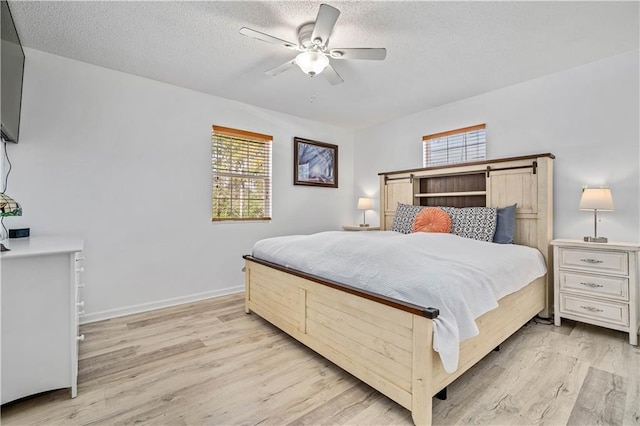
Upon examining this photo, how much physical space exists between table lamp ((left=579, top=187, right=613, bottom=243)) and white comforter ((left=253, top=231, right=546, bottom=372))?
0.55 metres

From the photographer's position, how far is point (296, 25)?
2232mm

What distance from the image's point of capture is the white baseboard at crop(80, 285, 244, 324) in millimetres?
2885

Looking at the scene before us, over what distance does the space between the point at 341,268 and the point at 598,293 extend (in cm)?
229

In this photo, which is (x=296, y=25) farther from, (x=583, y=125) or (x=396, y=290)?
(x=583, y=125)

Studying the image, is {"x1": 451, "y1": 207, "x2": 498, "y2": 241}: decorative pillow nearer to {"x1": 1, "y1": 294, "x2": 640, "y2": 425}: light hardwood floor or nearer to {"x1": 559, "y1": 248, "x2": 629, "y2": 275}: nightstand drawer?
{"x1": 559, "y1": 248, "x2": 629, "y2": 275}: nightstand drawer

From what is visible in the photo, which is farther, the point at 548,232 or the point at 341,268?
the point at 548,232

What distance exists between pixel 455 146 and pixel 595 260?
1.99 meters

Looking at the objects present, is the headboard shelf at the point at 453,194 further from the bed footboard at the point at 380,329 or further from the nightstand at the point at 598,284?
the bed footboard at the point at 380,329

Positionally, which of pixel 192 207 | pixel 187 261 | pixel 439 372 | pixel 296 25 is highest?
pixel 296 25

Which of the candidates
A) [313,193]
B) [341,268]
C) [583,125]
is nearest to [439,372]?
[341,268]

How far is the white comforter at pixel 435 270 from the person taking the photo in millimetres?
1488

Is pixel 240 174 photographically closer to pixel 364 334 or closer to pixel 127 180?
pixel 127 180

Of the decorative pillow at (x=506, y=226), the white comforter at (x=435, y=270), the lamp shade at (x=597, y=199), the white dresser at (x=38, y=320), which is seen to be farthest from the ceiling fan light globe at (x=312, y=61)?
the lamp shade at (x=597, y=199)

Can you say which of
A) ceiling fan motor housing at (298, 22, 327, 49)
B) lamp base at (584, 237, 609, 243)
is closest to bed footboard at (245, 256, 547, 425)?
lamp base at (584, 237, 609, 243)
